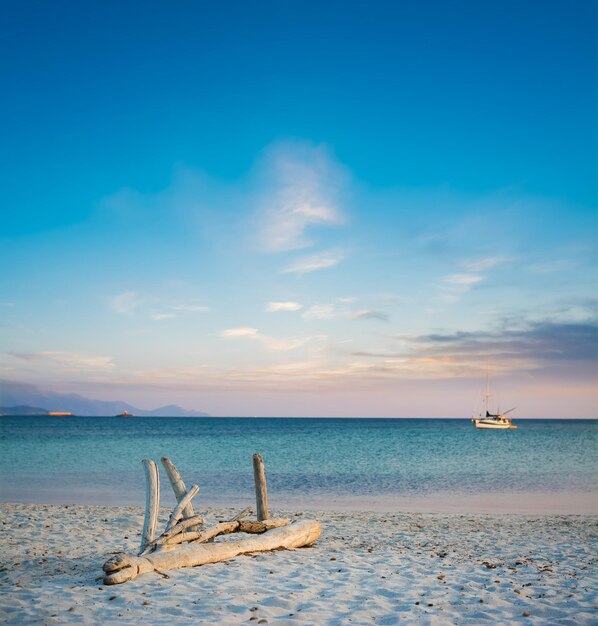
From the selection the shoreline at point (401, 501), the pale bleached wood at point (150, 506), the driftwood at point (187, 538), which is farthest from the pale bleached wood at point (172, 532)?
the shoreline at point (401, 501)

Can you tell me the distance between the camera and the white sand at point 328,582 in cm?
718

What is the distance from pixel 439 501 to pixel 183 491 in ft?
46.8

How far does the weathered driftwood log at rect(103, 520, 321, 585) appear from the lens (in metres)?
8.48

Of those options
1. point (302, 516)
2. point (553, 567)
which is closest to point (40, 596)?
point (553, 567)

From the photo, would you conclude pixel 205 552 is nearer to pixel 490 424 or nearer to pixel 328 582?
pixel 328 582

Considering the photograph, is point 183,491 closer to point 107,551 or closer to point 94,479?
point 107,551

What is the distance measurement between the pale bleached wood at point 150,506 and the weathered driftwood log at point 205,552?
0.50 m

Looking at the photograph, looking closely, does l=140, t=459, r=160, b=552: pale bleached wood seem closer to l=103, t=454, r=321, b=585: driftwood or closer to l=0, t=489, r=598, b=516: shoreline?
l=103, t=454, r=321, b=585: driftwood

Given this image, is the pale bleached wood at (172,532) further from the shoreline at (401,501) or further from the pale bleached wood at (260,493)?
the shoreline at (401,501)

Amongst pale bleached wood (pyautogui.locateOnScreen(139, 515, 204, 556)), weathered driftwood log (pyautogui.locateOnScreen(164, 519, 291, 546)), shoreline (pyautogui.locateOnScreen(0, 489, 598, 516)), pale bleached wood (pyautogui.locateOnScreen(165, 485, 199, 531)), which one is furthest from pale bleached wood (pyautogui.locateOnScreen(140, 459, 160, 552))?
shoreline (pyautogui.locateOnScreen(0, 489, 598, 516))

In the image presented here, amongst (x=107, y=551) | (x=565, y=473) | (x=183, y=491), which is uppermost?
(x=183, y=491)

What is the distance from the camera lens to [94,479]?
1138 inches

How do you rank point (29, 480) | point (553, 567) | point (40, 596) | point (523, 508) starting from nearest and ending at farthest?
point (40, 596) → point (553, 567) → point (523, 508) → point (29, 480)

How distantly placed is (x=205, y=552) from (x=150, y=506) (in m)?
1.32
